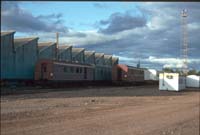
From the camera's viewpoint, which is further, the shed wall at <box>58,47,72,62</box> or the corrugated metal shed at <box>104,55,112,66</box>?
the corrugated metal shed at <box>104,55,112,66</box>

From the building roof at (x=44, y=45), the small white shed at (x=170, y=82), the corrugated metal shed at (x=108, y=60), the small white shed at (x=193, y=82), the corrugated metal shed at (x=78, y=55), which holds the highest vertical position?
the building roof at (x=44, y=45)

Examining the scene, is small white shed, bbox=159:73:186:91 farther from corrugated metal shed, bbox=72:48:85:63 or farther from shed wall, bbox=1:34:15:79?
corrugated metal shed, bbox=72:48:85:63

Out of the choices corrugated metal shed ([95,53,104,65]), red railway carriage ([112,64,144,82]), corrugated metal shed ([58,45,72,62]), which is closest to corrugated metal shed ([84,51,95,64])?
corrugated metal shed ([95,53,104,65])

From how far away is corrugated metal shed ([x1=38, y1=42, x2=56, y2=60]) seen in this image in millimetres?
64875

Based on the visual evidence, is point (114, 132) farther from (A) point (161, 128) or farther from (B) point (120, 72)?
(B) point (120, 72)

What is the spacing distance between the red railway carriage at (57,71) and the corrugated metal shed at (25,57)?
5.20ft

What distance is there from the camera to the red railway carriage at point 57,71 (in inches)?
2112

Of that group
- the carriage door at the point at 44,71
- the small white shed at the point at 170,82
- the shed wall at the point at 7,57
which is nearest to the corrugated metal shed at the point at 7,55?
the shed wall at the point at 7,57

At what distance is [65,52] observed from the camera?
78625 mm

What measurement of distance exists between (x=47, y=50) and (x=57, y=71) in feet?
44.9

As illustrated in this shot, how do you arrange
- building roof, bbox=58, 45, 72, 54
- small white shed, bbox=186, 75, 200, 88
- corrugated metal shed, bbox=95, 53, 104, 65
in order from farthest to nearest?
corrugated metal shed, bbox=95, 53, 104, 65 < small white shed, bbox=186, 75, 200, 88 < building roof, bbox=58, 45, 72, 54

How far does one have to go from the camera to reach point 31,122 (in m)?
16.9

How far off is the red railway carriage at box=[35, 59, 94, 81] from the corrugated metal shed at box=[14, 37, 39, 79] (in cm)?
159

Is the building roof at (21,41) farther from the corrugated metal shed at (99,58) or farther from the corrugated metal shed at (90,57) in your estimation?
the corrugated metal shed at (99,58)
